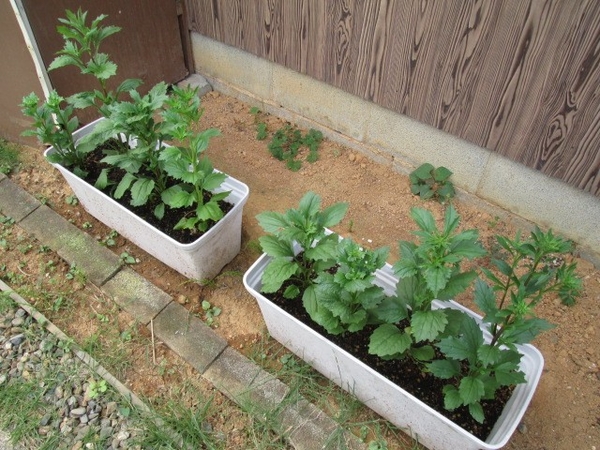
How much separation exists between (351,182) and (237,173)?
760mm

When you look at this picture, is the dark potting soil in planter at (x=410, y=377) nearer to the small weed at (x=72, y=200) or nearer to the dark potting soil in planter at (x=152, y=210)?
the dark potting soil in planter at (x=152, y=210)

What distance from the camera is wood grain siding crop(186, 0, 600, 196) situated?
80.9 inches

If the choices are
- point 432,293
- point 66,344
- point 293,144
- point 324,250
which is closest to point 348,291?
point 324,250

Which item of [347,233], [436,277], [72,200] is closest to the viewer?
[436,277]

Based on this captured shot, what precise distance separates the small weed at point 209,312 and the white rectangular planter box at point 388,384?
13.5 inches

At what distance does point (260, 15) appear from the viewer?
296 centimetres

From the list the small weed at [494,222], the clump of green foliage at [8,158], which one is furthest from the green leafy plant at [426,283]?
the clump of green foliage at [8,158]

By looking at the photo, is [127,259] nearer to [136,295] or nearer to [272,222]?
[136,295]

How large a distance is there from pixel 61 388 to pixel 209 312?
74 centimetres

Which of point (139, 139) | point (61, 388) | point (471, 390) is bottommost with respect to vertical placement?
point (61, 388)

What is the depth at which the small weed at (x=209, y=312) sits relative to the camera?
2307 mm

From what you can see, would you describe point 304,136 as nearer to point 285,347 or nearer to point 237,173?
point 237,173

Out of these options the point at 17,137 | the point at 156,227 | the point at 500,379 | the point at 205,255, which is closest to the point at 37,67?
the point at 17,137

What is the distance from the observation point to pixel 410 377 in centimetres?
182
